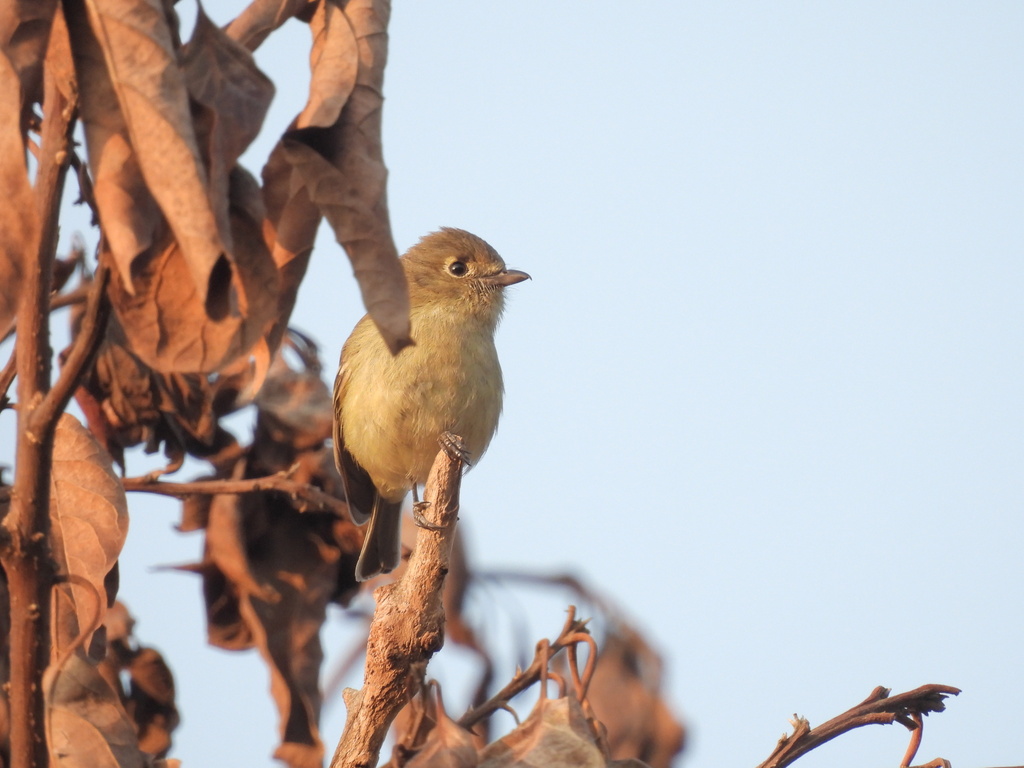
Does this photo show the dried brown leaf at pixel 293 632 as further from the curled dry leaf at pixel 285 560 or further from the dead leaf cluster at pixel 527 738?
the dead leaf cluster at pixel 527 738

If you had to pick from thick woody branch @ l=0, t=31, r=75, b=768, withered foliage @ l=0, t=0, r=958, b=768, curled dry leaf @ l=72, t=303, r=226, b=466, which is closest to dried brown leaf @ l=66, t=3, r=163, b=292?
withered foliage @ l=0, t=0, r=958, b=768

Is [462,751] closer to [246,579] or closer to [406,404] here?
[246,579]

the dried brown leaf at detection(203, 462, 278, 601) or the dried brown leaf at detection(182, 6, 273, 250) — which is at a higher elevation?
the dried brown leaf at detection(182, 6, 273, 250)

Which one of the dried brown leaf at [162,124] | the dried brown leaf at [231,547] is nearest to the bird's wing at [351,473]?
the dried brown leaf at [231,547]

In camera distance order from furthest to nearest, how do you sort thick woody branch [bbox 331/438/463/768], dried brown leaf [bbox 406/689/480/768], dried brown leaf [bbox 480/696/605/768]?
1. thick woody branch [bbox 331/438/463/768]
2. dried brown leaf [bbox 480/696/605/768]
3. dried brown leaf [bbox 406/689/480/768]

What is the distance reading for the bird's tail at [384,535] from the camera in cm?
546

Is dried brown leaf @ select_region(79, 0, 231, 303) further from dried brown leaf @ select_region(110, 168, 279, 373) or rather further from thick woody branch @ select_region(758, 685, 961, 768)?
thick woody branch @ select_region(758, 685, 961, 768)

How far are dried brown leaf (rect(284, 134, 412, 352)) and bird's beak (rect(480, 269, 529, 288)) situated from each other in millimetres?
4494

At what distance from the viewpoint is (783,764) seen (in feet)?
8.30

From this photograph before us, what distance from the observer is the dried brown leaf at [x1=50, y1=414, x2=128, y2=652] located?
7.21ft

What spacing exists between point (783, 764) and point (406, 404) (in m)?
3.06

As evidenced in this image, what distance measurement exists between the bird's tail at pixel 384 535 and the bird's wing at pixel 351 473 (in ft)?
0.21

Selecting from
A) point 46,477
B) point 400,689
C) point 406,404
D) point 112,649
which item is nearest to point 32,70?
point 46,477

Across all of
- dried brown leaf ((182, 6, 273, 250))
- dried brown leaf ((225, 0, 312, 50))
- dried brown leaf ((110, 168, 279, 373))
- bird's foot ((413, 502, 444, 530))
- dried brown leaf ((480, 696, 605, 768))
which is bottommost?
dried brown leaf ((480, 696, 605, 768))
